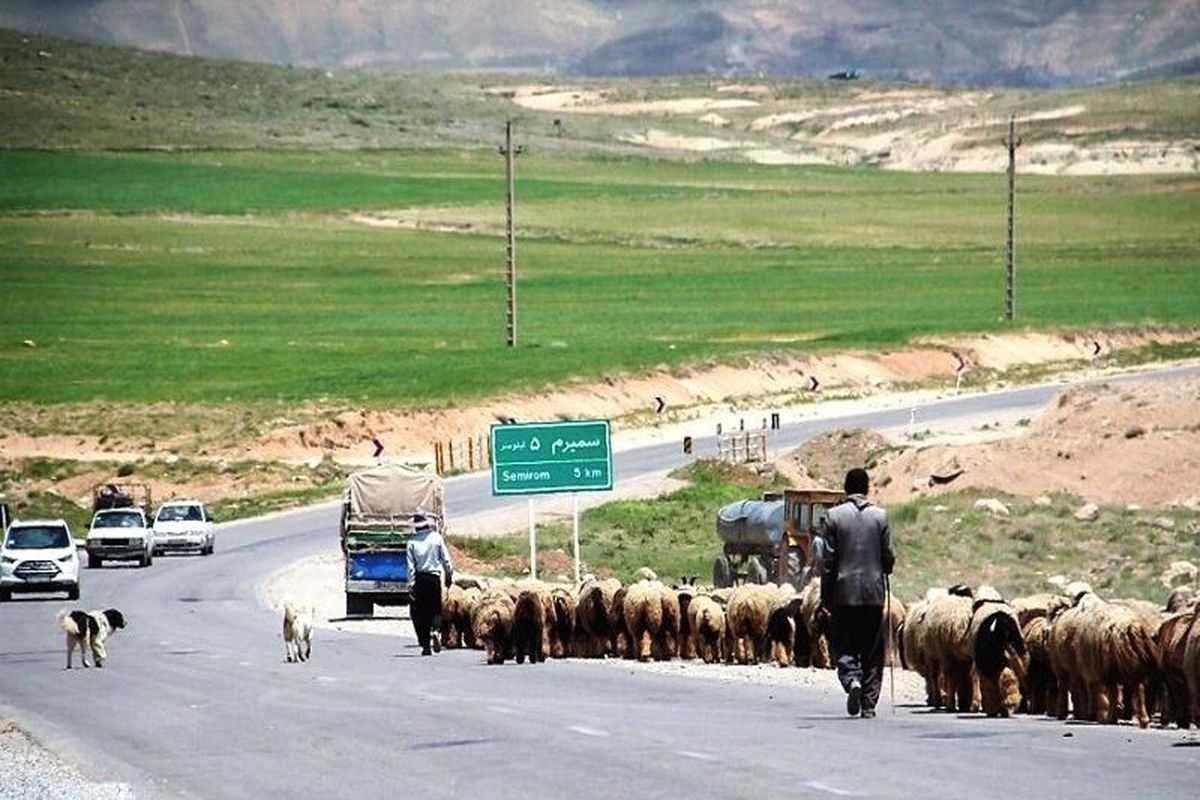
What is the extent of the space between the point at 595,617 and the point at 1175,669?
40.6 feet

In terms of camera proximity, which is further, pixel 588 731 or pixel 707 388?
pixel 707 388

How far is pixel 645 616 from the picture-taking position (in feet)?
108

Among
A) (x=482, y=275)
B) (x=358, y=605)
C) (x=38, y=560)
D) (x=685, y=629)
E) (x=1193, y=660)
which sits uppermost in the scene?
(x=482, y=275)

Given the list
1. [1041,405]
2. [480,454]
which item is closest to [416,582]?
[480,454]

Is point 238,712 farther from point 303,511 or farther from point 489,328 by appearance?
point 489,328

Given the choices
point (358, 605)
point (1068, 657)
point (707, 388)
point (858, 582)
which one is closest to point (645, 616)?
point (858, 582)

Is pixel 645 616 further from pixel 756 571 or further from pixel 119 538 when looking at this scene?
pixel 119 538

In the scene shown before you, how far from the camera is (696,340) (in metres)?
104

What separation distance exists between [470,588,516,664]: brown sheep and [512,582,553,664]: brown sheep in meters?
0.10

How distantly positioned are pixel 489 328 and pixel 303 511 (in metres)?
42.6

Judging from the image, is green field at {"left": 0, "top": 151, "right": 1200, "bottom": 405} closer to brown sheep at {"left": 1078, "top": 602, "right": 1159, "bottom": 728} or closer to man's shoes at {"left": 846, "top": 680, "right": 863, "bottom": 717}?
man's shoes at {"left": 846, "top": 680, "right": 863, "bottom": 717}

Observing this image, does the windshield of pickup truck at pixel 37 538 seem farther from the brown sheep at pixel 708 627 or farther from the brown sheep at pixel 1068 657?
the brown sheep at pixel 1068 657

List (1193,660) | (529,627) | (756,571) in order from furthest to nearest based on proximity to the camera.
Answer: (756,571) < (529,627) < (1193,660)

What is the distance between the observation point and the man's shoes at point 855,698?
2384 cm
